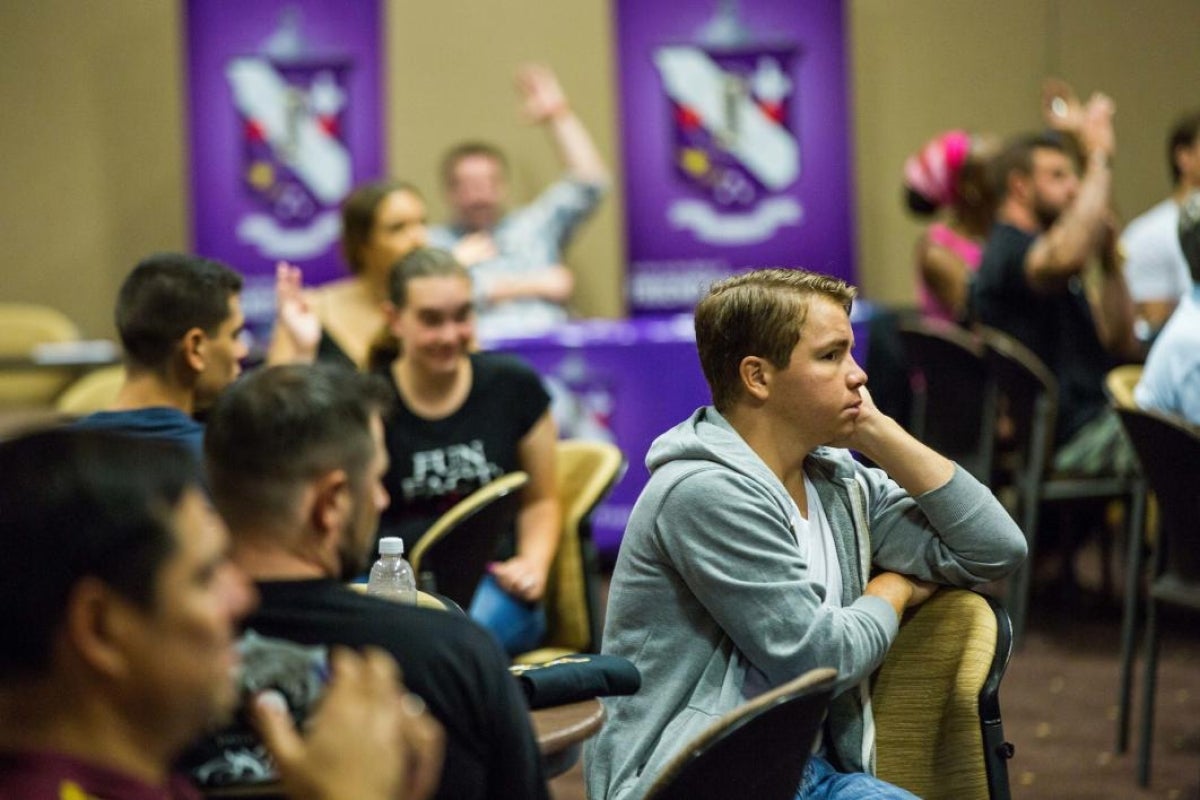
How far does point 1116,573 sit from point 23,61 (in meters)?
5.87

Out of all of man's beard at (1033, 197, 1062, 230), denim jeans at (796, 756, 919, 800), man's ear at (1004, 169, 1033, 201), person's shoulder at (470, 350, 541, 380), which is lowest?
denim jeans at (796, 756, 919, 800)

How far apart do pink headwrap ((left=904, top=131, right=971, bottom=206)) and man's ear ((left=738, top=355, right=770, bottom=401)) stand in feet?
13.9

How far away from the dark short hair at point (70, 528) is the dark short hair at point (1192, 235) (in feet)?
9.72

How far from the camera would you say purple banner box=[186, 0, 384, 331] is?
732cm

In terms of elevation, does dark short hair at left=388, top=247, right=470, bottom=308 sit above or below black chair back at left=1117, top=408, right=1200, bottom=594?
above

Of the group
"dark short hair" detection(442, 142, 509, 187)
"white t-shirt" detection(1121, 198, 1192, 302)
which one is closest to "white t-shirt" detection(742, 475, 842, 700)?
"white t-shirt" detection(1121, 198, 1192, 302)

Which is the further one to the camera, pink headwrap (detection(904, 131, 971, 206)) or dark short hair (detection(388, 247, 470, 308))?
pink headwrap (detection(904, 131, 971, 206))

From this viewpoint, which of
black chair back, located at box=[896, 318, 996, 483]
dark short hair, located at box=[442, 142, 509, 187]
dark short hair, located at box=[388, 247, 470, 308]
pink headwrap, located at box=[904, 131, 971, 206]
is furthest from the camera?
dark short hair, located at box=[442, 142, 509, 187]

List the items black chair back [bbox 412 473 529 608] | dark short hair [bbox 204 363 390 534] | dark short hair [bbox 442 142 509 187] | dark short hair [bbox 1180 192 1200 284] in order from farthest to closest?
1. dark short hair [bbox 442 142 509 187]
2. dark short hair [bbox 1180 192 1200 284]
3. black chair back [bbox 412 473 529 608]
4. dark short hair [bbox 204 363 390 534]

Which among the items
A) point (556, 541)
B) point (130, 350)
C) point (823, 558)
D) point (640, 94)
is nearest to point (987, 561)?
point (823, 558)

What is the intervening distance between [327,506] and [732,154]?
19.1 feet

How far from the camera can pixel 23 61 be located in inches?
333

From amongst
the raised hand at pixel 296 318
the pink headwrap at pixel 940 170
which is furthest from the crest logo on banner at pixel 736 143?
the raised hand at pixel 296 318

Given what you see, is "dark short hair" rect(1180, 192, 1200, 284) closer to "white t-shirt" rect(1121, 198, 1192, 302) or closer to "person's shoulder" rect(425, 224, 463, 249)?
"white t-shirt" rect(1121, 198, 1192, 302)
